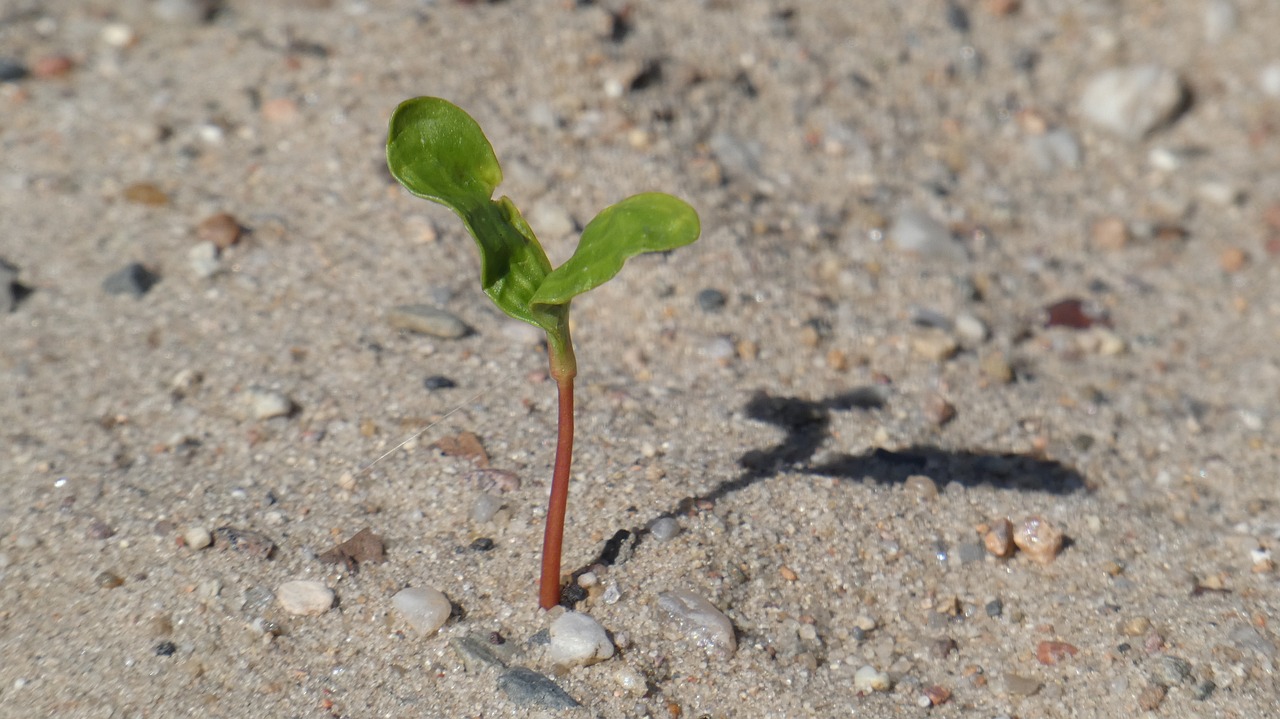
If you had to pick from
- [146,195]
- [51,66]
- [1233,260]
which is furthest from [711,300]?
[51,66]

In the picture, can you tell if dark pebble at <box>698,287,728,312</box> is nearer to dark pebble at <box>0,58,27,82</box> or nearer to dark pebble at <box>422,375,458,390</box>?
dark pebble at <box>422,375,458,390</box>

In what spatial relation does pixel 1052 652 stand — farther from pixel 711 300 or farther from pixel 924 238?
pixel 924 238

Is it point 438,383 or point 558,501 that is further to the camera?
point 438,383

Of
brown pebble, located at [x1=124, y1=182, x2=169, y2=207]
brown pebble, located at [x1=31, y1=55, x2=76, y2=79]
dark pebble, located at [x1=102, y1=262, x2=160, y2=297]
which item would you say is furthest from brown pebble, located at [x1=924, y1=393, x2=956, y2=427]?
brown pebble, located at [x1=31, y1=55, x2=76, y2=79]

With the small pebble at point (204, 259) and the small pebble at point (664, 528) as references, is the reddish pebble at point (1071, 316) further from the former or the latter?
the small pebble at point (204, 259)

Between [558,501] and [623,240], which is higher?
[623,240]

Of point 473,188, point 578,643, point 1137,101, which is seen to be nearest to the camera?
point 473,188

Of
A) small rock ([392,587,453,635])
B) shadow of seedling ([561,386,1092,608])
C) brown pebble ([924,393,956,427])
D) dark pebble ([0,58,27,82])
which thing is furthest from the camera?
dark pebble ([0,58,27,82])
